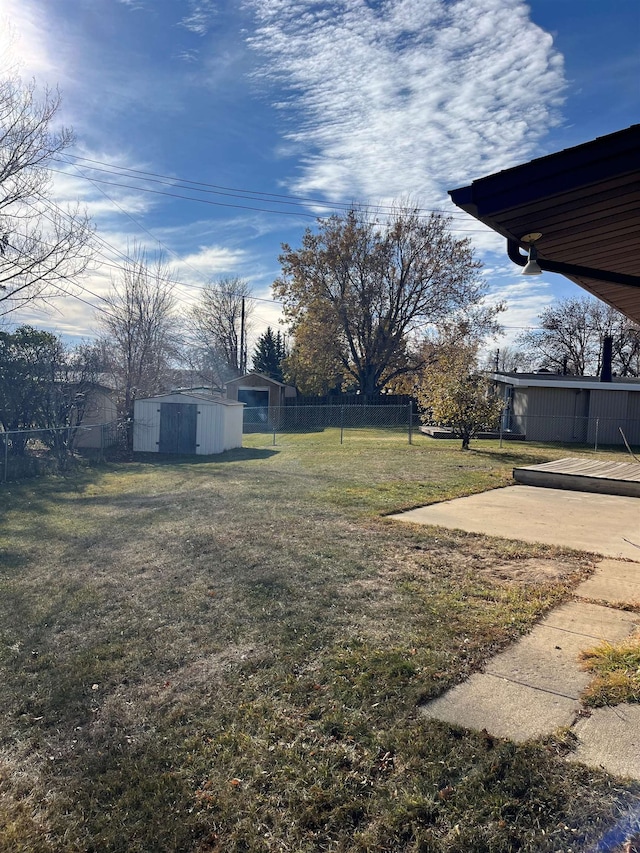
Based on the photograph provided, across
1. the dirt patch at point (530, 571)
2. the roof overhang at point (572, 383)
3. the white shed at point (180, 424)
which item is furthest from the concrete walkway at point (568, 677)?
the roof overhang at point (572, 383)

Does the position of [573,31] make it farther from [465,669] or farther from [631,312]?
[465,669]

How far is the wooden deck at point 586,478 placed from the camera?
8.57 meters

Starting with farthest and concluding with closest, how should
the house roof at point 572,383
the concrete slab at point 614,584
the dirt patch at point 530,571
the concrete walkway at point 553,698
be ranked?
1. the house roof at point 572,383
2. the dirt patch at point 530,571
3. the concrete slab at point 614,584
4. the concrete walkway at point 553,698

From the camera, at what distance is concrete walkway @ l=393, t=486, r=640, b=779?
7.38 feet

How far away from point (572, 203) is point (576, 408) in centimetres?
1822

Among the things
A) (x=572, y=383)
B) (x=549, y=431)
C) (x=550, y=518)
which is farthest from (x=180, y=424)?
(x=572, y=383)

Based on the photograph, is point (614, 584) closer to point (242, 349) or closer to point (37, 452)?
point (37, 452)

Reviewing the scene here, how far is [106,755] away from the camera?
232 centimetres

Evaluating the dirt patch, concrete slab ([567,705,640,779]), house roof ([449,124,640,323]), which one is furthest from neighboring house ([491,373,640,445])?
concrete slab ([567,705,640,779])

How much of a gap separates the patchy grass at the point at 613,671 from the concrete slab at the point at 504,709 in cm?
15

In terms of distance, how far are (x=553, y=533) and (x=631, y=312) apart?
264 centimetres

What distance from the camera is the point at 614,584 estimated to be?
169 inches

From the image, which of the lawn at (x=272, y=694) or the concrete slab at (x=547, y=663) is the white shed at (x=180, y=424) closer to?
the lawn at (x=272, y=694)

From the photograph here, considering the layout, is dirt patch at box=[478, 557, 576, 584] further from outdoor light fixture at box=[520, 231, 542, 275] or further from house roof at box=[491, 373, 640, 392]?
house roof at box=[491, 373, 640, 392]
